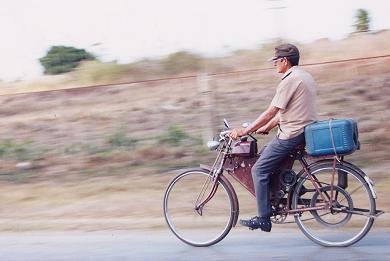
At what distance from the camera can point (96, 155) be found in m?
12.7

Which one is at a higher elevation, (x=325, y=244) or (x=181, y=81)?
(x=181, y=81)

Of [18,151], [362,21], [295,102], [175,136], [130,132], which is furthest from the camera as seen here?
[362,21]

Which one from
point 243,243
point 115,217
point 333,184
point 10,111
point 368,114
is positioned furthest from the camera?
point 10,111

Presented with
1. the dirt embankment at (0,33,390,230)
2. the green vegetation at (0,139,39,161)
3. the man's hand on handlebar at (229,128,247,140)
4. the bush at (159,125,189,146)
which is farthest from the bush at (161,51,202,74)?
the man's hand on handlebar at (229,128,247,140)

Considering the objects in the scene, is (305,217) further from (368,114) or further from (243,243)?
(368,114)

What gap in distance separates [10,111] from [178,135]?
3.92 meters

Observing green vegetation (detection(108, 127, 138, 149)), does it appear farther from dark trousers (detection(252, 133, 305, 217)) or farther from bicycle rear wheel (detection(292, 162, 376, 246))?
bicycle rear wheel (detection(292, 162, 376, 246))

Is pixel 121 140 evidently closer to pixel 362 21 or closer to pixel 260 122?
pixel 260 122

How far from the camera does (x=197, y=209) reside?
794 cm

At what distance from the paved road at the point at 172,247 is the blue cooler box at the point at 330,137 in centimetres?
96

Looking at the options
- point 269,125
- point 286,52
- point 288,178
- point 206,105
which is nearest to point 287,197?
point 288,178

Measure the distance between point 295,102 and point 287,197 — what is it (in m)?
0.94

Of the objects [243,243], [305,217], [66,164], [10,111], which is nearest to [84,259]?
[243,243]

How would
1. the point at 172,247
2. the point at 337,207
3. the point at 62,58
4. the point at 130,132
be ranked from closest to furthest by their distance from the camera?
the point at 337,207
the point at 172,247
the point at 130,132
the point at 62,58
